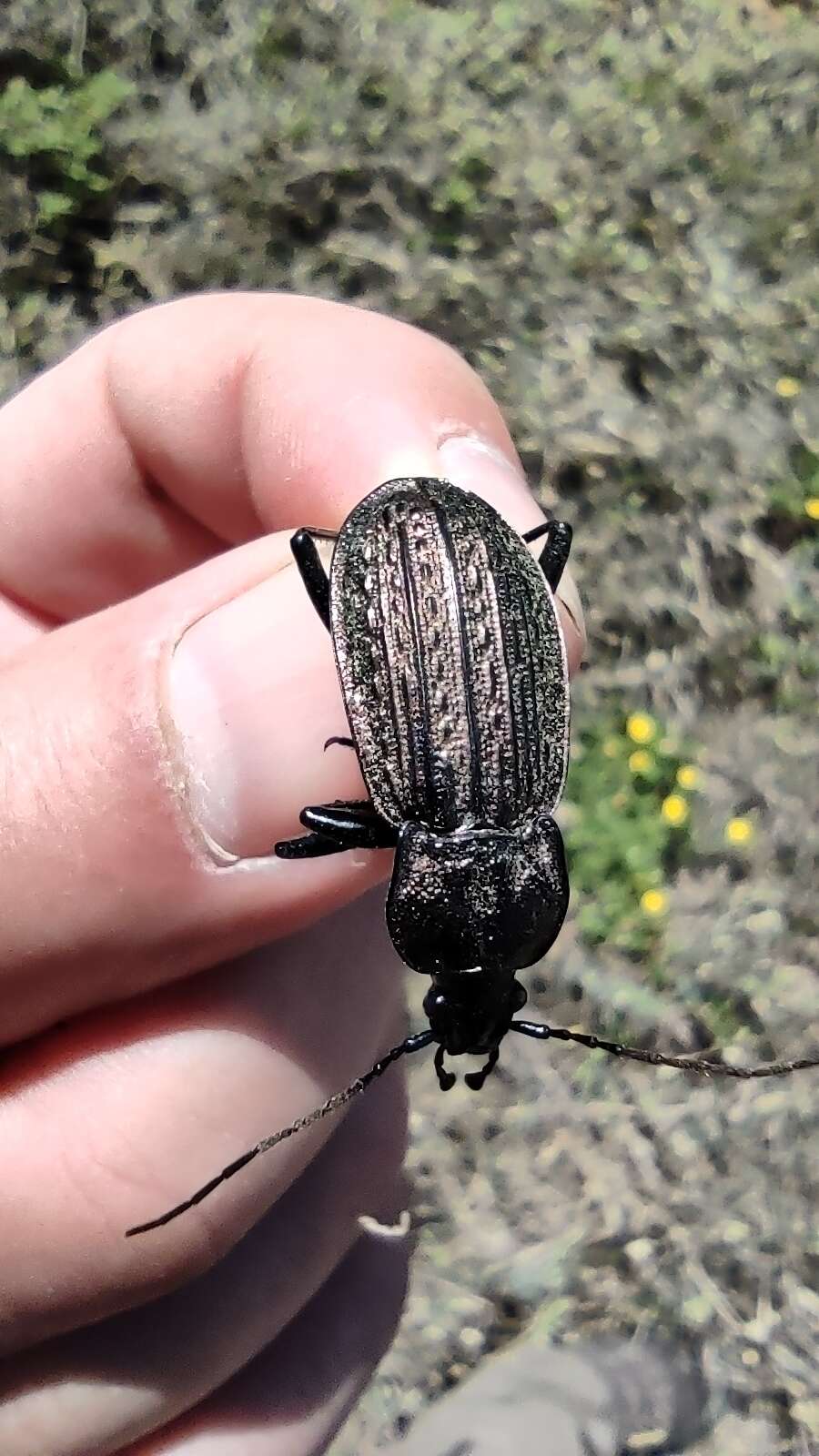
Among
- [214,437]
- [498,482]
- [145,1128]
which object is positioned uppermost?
[214,437]

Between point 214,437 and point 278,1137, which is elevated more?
point 214,437

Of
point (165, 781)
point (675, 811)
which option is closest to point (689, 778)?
point (675, 811)

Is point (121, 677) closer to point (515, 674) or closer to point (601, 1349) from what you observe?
point (515, 674)

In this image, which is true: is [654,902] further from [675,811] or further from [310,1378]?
[310,1378]

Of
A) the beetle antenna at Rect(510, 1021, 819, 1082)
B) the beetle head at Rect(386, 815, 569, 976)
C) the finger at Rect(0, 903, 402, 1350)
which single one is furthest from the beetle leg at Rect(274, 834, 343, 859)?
the beetle antenna at Rect(510, 1021, 819, 1082)

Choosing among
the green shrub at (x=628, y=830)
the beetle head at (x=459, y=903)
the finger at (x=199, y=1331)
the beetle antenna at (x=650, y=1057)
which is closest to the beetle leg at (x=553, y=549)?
the beetle head at (x=459, y=903)

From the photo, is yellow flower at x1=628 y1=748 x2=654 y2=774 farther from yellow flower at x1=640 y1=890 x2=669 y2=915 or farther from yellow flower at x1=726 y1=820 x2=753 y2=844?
yellow flower at x1=640 y1=890 x2=669 y2=915
